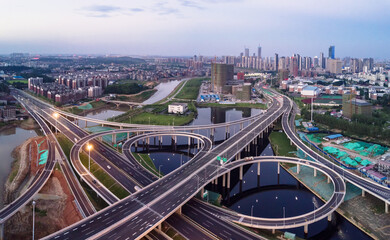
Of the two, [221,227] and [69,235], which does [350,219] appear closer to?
[221,227]

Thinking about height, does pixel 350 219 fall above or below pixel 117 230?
below

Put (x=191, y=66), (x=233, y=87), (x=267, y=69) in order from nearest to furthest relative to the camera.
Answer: (x=233, y=87), (x=267, y=69), (x=191, y=66)

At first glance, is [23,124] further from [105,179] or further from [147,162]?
[105,179]

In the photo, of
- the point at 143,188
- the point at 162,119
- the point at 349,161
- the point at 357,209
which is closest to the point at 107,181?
the point at 143,188

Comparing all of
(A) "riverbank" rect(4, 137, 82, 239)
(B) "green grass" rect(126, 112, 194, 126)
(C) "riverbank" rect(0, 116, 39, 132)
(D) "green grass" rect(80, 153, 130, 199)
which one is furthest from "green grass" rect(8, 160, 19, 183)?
(B) "green grass" rect(126, 112, 194, 126)

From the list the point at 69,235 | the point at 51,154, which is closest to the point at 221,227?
the point at 69,235
